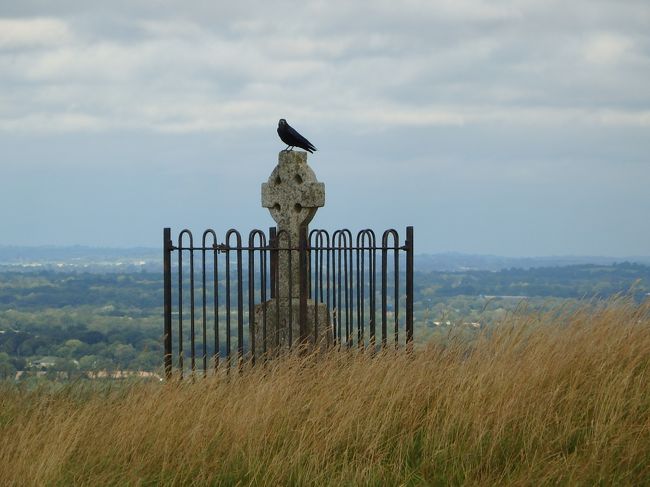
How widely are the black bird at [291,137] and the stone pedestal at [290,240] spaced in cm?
12

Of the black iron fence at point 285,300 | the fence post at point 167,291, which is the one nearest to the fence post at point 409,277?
the black iron fence at point 285,300

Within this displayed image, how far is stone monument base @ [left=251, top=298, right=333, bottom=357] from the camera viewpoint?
11038 mm

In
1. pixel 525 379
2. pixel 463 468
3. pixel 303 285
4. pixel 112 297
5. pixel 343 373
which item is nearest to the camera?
pixel 463 468

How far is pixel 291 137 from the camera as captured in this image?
450 inches

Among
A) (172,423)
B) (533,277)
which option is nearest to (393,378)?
(172,423)

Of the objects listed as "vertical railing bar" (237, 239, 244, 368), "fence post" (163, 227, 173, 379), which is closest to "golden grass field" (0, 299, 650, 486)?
"vertical railing bar" (237, 239, 244, 368)

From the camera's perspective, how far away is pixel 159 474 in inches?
264

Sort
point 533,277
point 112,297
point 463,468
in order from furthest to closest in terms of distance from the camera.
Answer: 1. point 533,277
2. point 112,297
3. point 463,468

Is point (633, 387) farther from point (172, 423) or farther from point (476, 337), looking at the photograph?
point (172, 423)

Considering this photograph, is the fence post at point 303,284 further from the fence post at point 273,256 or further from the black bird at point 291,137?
the black bird at point 291,137

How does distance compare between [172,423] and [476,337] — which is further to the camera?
[476,337]

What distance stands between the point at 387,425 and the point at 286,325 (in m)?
4.10

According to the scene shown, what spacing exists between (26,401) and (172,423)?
2.54 metres

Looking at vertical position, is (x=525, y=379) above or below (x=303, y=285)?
below
